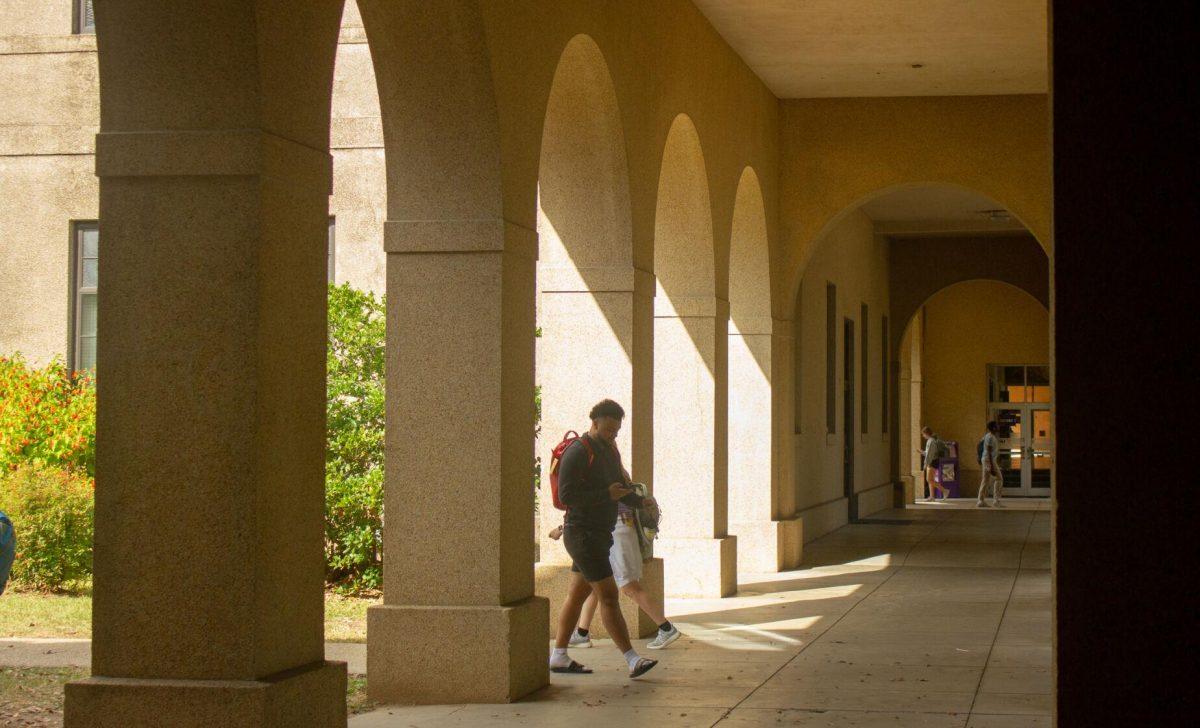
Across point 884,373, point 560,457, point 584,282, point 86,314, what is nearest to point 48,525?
point 86,314

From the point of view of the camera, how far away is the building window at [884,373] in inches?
1216

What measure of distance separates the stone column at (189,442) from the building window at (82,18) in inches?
497

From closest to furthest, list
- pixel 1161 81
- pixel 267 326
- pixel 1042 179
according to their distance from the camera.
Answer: pixel 1161 81, pixel 267 326, pixel 1042 179

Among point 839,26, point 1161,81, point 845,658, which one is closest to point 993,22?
point 839,26

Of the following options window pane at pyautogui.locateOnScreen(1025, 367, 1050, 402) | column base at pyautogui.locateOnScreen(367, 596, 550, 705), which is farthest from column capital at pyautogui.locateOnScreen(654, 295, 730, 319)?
window pane at pyautogui.locateOnScreen(1025, 367, 1050, 402)

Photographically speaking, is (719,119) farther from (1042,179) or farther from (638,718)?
(638,718)

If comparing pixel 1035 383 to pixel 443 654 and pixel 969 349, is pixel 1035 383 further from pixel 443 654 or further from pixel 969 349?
pixel 443 654

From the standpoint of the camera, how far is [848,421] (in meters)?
26.3

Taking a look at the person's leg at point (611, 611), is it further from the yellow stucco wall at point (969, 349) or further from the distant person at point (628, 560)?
the yellow stucco wall at point (969, 349)

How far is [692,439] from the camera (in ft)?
48.1

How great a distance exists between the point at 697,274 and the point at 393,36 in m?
6.83

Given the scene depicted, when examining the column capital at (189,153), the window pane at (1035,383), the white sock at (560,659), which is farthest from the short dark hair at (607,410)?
the window pane at (1035,383)

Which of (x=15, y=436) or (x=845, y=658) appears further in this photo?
(x=15, y=436)

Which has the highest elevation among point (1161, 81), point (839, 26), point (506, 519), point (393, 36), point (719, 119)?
point (839, 26)
